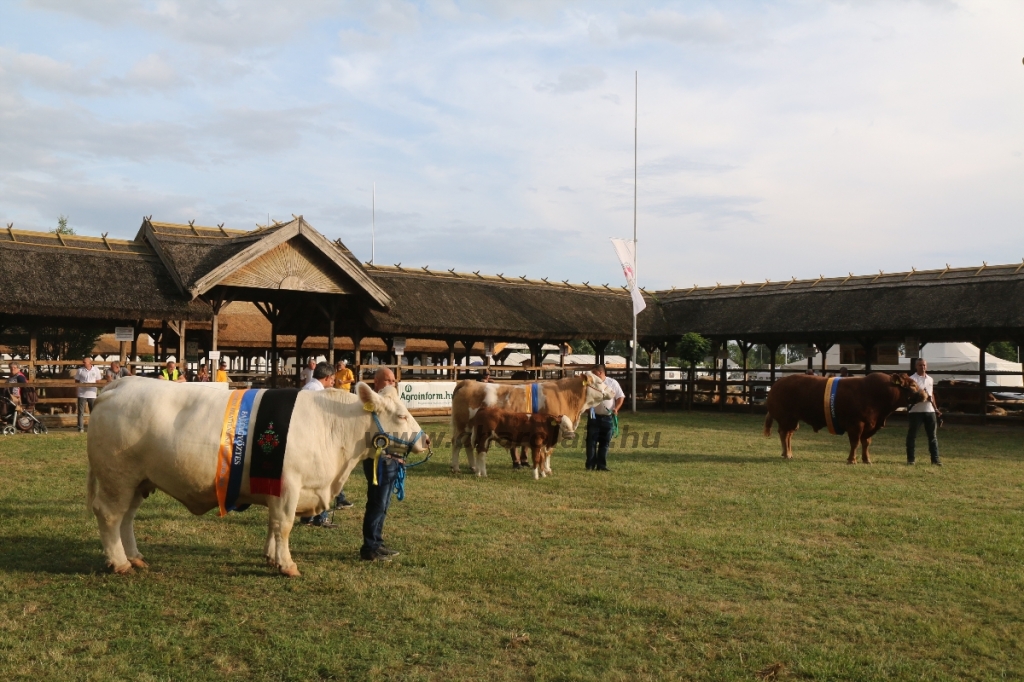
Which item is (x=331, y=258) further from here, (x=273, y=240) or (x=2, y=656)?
(x=2, y=656)

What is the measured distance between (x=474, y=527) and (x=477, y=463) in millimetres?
3996

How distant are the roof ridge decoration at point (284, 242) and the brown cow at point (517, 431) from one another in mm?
10241

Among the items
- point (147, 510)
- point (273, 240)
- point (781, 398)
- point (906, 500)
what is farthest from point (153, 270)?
point (906, 500)

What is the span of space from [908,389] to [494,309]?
15169 millimetres

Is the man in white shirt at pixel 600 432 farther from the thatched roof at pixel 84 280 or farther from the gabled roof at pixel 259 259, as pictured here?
the thatched roof at pixel 84 280

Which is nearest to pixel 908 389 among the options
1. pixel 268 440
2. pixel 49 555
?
pixel 268 440

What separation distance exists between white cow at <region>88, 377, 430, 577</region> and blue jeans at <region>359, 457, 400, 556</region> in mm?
471

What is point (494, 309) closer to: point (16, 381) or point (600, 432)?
point (16, 381)

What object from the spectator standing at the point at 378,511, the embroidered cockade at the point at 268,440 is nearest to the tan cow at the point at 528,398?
the spectator standing at the point at 378,511

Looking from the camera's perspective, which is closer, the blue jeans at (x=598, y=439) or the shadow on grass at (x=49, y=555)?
the shadow on grass at (x=49, y=555)

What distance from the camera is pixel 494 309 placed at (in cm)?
2789

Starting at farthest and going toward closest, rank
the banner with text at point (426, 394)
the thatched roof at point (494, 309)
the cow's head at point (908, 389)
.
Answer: the thatched roof at point (494, 309), the banner with text at point (426, 394), the cow's head at point (908, 389)

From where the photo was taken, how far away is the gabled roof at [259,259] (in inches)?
822

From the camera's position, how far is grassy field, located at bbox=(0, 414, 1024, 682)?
5.09 meters
